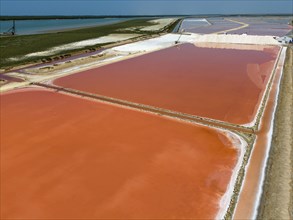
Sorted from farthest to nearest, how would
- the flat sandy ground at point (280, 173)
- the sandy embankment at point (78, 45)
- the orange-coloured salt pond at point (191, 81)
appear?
the sandy embankment at point (78, 45)
the orange-coloured salt pond at point (191, 81)
the flat sandy ground at point (280, 173)

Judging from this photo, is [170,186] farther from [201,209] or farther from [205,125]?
[205,125]

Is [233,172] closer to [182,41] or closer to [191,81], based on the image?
[191,81]

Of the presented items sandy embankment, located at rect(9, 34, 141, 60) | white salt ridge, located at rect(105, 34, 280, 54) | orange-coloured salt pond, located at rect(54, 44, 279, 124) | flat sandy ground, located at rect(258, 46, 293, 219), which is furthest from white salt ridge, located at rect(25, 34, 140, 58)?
flat sandy ground, located at rect(258, 46, 293, 219)

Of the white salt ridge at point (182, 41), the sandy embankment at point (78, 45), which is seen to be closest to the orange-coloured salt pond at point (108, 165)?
the sandy embankment at point (78, 45)

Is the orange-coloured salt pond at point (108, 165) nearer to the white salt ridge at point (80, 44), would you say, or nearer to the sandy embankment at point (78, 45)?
the sandy embankment at point (78, 45)

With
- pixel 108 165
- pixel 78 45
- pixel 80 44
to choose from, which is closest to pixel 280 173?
pixel 108 165
